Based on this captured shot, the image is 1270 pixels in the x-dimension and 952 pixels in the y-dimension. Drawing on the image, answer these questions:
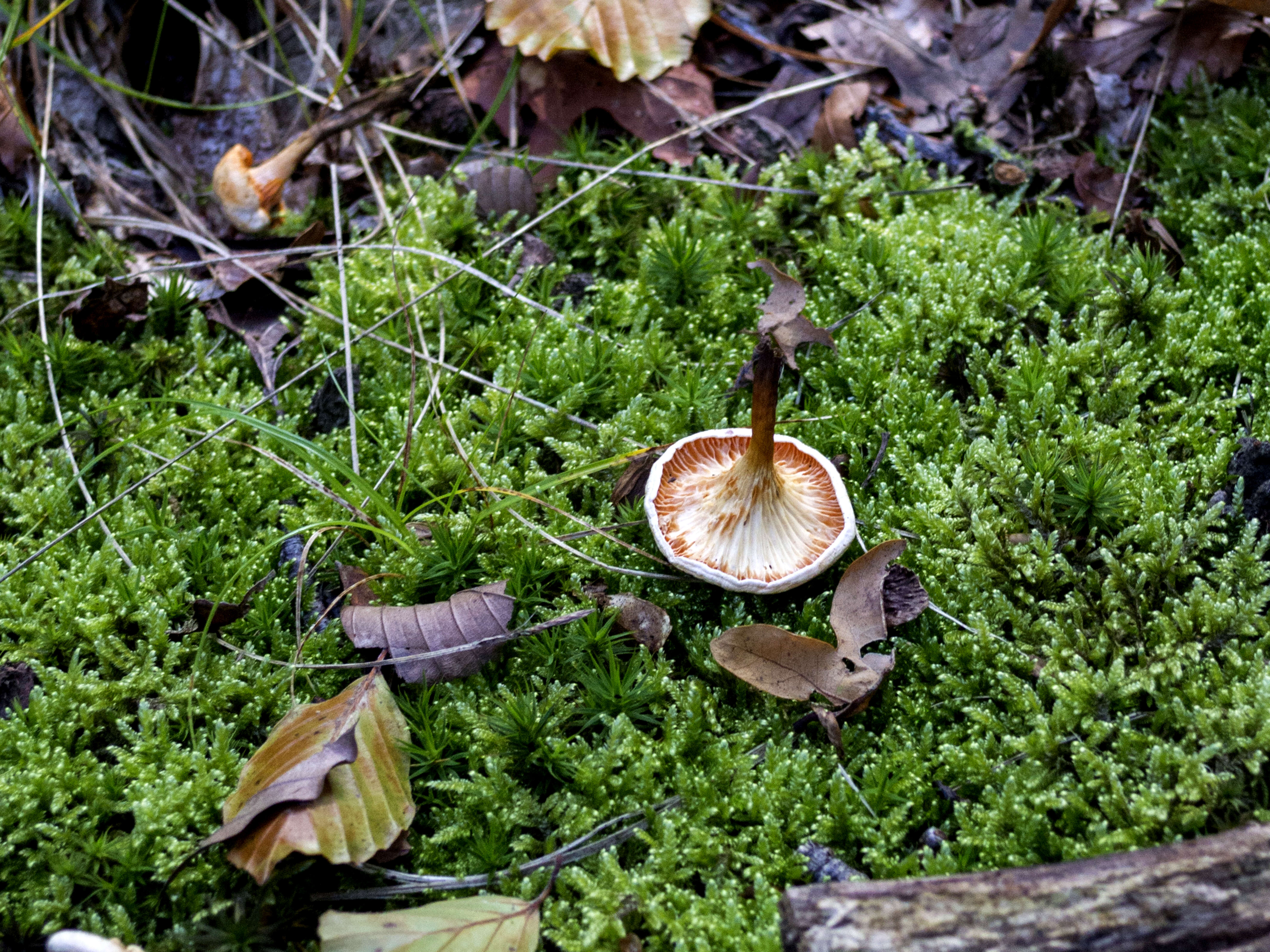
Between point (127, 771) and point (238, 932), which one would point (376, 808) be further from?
point (127, 771)

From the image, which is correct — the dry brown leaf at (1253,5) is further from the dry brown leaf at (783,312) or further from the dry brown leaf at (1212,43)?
the dry brown leaf at (783,312)

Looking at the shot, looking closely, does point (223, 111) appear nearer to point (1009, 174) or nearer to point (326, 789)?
point (326, 789)

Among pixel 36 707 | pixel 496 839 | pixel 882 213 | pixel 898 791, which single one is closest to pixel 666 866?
pixel 496 839

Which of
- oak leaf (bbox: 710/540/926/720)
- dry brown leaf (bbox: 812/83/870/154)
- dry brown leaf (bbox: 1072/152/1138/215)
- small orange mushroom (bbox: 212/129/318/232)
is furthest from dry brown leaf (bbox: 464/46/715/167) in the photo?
oak leaf (bbox: 710/540/926/720)

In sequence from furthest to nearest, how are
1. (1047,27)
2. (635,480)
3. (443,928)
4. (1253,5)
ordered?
(1047,27)
(1253,5)
(635,480)
(443,928)

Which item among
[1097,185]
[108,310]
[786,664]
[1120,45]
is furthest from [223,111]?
[1120,45]

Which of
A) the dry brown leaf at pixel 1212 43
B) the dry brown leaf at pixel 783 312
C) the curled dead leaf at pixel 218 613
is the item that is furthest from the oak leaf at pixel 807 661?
the dry brown leaf at pixel 1212 43
